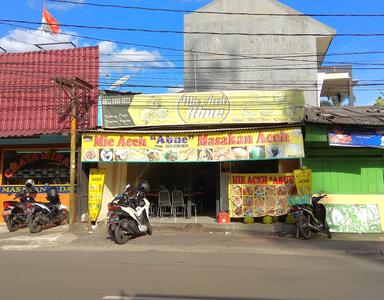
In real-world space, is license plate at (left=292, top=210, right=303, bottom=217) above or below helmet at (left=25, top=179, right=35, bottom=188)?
below

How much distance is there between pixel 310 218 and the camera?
11.0m

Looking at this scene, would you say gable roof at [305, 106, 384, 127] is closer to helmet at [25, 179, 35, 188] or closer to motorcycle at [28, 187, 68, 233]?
motorcycle at [28, 187, 68, 233]

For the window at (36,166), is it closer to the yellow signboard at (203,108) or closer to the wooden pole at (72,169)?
the wooden pole at (72,169)

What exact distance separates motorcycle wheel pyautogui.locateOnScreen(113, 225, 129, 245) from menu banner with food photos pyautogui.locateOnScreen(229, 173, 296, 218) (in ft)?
13.1

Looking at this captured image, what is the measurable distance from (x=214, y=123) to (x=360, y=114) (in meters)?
4.90

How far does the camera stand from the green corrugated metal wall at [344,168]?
12289 millimetres

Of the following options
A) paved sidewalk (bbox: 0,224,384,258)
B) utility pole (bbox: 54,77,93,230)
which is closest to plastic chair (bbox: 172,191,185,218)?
paved sidewalk (bbox: 0,224,384,258)

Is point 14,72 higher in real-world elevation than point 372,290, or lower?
higher

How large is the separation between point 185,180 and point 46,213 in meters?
6.42

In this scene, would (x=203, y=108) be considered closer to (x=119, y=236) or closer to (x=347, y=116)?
(x=347, y=116)

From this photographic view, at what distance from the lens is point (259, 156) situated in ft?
39.3

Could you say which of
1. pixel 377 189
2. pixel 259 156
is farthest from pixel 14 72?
pixel 377 189

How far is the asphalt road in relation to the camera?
18.3 feet

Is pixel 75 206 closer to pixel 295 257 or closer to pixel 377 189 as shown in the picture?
pixel 295 257
